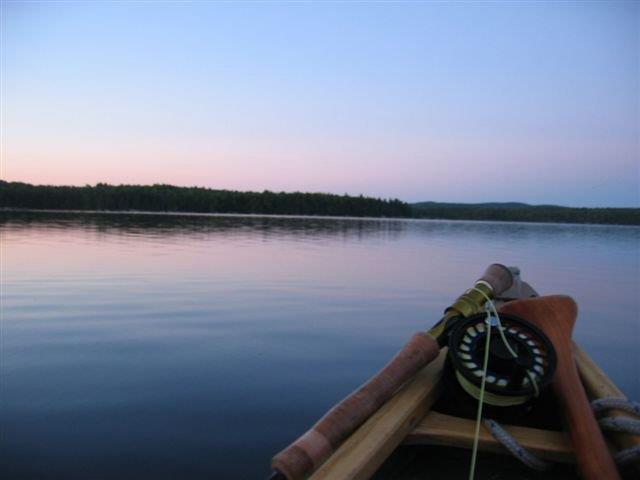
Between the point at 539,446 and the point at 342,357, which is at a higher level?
the point at 539,446

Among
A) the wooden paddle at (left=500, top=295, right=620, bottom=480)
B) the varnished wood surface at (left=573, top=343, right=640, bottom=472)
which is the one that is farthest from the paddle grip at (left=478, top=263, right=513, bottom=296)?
the varnished wood surface at (left=573, top=343, right=640, bottom=472)

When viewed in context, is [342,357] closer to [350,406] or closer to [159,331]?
[159,331]

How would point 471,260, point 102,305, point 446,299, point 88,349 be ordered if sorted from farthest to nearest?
point 471,260
point 446,299
point 102,305
point 88,349

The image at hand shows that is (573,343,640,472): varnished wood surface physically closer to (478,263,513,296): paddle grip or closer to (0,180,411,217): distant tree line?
(478,263,513,296): paddle grip

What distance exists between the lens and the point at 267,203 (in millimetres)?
123500

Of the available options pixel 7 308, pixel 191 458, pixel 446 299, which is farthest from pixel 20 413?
pixel 446 299

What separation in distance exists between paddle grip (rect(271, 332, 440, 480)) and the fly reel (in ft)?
0.70

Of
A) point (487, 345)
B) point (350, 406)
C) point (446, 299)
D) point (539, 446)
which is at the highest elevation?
point (487, 345)

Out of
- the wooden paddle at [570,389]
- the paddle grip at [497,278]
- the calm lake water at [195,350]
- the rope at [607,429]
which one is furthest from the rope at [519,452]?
the calm lake water at [195,350]

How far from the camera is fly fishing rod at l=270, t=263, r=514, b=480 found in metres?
2.13

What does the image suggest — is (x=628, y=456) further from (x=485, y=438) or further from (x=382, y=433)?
(x=382, y=433)

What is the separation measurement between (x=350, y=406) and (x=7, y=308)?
9328 millimetres

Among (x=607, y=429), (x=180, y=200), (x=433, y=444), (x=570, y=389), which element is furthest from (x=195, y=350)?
(x=180, y=200)

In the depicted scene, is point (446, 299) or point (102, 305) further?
point (446, 299)
